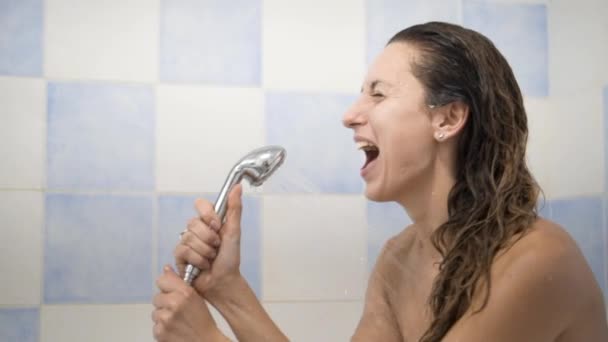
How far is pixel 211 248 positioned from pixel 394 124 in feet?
0.87

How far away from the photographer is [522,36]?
3.96ft

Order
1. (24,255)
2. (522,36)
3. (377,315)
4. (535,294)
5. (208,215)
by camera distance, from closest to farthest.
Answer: (535,294)
(208,215)
(377,315)
(24,255)
(522,36)

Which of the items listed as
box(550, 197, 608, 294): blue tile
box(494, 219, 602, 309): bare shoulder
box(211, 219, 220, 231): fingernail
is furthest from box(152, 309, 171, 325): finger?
box(550, 197, 608, 294): blue tile

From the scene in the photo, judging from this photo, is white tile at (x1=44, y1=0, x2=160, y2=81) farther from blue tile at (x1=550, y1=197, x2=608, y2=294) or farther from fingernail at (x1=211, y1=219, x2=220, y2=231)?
blue tile at (x1=550, y1=197, x2=608, y2=294)

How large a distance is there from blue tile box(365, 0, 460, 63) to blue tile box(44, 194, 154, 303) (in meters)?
0.45

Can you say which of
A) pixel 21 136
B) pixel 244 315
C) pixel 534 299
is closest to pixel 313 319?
pixel 244 315

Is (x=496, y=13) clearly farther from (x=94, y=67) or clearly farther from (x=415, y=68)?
(x=94, y=67)

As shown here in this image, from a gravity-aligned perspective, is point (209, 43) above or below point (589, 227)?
above

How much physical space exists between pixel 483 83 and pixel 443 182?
0.43 ft

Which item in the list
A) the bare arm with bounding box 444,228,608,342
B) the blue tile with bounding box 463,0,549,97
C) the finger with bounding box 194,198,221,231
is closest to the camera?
the bare arm with bounding box 444,228,608,342

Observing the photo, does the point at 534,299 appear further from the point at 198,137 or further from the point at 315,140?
the point at 198,137

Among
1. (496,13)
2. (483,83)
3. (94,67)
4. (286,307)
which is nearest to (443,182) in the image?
(483,83)

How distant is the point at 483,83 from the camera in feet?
2.78

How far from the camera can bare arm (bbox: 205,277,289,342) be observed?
0.88 meters
